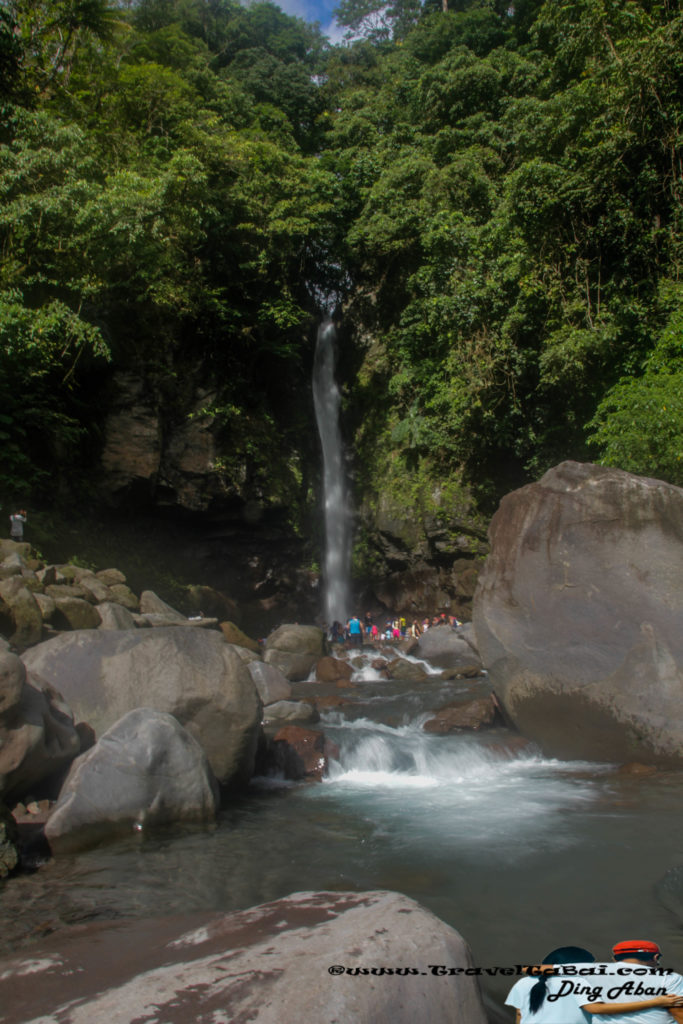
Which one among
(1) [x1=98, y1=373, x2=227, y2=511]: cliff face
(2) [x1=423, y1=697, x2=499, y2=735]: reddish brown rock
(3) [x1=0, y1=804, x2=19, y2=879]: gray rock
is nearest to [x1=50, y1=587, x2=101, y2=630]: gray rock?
(3) [x1=0, y1=804, x2=19, y2=879]: gray rock

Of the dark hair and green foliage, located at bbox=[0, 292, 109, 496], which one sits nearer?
the dark hair

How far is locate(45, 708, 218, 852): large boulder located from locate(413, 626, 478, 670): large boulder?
36.4 feet

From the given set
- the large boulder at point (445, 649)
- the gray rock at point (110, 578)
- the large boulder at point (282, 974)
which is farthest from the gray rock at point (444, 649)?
the large boulder at point (282, 974)

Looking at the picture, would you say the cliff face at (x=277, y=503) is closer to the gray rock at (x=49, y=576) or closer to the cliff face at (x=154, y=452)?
the cliff face at (x=154, y=452)

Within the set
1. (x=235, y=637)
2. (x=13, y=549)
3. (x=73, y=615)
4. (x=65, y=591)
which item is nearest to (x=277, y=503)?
(x=235, y=637)

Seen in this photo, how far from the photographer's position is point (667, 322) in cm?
1480

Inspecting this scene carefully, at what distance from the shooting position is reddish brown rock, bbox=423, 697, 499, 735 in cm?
1078

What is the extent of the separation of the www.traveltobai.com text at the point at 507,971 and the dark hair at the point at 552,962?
0.04 m

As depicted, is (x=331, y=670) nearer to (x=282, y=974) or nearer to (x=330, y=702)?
(x=330, y=702)

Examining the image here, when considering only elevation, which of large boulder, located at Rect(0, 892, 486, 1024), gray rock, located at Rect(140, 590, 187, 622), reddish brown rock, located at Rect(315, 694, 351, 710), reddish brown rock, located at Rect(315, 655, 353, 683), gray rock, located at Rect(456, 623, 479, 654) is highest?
gray rock, located at Rect(140, 590, 187, 622)

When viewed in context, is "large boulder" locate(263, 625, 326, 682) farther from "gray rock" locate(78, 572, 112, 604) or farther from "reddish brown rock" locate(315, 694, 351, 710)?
"gray rock" locate(78, 572, 112, 604)

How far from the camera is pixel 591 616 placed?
29.8ft

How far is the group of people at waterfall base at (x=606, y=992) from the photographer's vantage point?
1.70 metres

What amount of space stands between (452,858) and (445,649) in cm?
1192
